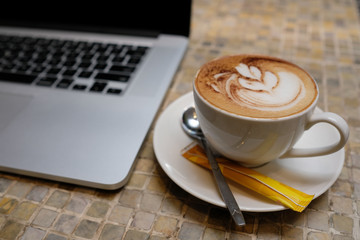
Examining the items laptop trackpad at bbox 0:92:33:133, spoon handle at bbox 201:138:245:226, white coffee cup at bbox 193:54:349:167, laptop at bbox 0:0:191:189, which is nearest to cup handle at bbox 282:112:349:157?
white coffee cup at bbox 193:54:349:167

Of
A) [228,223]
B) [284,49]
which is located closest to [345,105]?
[284,49]

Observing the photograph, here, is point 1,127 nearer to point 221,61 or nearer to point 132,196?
point 132,196

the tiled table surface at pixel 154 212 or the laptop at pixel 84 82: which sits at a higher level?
the laptop at pixel 84 82

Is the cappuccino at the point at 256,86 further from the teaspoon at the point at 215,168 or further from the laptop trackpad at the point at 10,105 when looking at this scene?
the laptop trackpad at the point at 10,105

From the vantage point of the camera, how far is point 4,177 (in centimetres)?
44

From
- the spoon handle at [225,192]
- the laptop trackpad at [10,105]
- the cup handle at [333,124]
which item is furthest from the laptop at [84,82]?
the cup handle at [333,124]

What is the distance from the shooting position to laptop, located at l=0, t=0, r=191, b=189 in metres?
0.43

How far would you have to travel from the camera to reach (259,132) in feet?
1.14

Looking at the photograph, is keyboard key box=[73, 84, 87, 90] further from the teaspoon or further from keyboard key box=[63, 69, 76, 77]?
the teaspoon

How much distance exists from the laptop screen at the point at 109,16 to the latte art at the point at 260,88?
31 cm

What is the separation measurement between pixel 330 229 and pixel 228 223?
0.12m

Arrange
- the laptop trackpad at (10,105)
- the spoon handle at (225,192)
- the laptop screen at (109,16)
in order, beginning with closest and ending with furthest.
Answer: the spoon handle at (225,192)
the laptop trackpad at (10,105)
the laptop screen at (109,16)

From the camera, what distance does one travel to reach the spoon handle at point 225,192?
34 centimetres

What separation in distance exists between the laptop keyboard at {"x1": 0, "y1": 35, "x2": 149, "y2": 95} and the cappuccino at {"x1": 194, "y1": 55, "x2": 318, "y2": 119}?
22 centimetres
